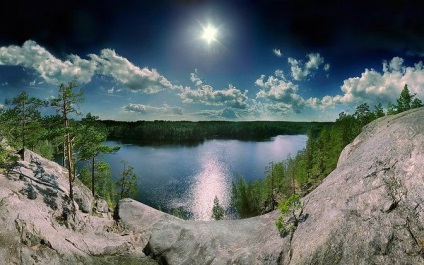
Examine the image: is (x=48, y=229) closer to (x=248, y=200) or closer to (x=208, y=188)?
(x=248, y=200)

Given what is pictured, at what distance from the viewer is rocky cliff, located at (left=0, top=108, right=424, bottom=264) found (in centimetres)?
1304

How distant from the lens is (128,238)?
2836cm

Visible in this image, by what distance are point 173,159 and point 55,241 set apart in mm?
121225

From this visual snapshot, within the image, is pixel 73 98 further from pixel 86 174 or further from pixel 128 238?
pixel 86 174

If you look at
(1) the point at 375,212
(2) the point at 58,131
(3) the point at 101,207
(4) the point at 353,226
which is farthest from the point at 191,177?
(1) the point at 375,212

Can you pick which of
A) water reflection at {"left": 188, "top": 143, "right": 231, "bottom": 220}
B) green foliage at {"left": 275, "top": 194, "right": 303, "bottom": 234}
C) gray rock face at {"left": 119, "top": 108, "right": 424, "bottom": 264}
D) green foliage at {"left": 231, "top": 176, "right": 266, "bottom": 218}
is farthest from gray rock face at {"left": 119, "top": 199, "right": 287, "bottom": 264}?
water reflection at {"left": 188, "top": 143, "right": 231, "bottom": 220}

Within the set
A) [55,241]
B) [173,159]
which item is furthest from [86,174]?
[173,159]

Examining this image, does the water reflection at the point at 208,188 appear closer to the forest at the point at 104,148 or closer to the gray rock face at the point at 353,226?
the forest at the point at 104,148

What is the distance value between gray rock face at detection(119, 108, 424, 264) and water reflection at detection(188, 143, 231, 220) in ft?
161

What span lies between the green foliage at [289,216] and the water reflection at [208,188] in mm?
52981

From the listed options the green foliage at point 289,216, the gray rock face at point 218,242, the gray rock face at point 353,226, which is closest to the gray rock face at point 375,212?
the gray rock face at point 353,226

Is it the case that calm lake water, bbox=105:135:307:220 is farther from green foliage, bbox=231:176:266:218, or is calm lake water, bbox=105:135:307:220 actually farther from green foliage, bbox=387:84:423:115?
green foliage, bbox=387:84:423:115

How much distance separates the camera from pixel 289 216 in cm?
1852

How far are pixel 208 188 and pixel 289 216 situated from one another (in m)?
73.9
